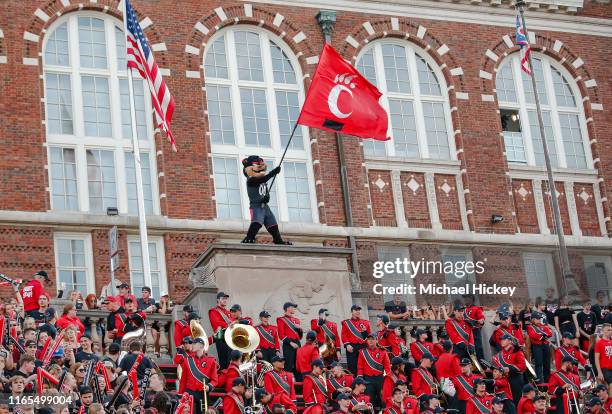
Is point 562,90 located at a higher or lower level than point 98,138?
higher

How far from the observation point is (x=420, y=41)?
42.0 meters

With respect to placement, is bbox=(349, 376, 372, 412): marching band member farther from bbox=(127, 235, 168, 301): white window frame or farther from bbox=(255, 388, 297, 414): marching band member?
bbox=(127, 235, 168, 301): white window frame

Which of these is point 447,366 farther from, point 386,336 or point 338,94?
point 338,94

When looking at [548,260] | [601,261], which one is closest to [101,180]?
[548,260]

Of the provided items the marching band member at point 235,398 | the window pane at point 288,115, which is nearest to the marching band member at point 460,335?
the marching band member at point 235,398

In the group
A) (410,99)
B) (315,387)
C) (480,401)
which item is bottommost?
(480,401)

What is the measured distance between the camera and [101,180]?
37.2 m

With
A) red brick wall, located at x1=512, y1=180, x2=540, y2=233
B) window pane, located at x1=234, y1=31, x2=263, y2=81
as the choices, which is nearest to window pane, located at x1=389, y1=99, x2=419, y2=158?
red brick wall, located at x1=512, y1=180, x2=540, y2=233

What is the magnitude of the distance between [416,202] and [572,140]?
5844 mm

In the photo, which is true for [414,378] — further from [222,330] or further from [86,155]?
[86,155]

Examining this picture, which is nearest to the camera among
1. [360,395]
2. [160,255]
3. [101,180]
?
[360,395]

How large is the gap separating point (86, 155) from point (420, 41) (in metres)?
10.5

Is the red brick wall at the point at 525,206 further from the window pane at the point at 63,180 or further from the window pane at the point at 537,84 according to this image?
the window pane at the point at 63,180

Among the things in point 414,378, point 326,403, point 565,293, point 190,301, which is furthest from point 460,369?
point 565,293
